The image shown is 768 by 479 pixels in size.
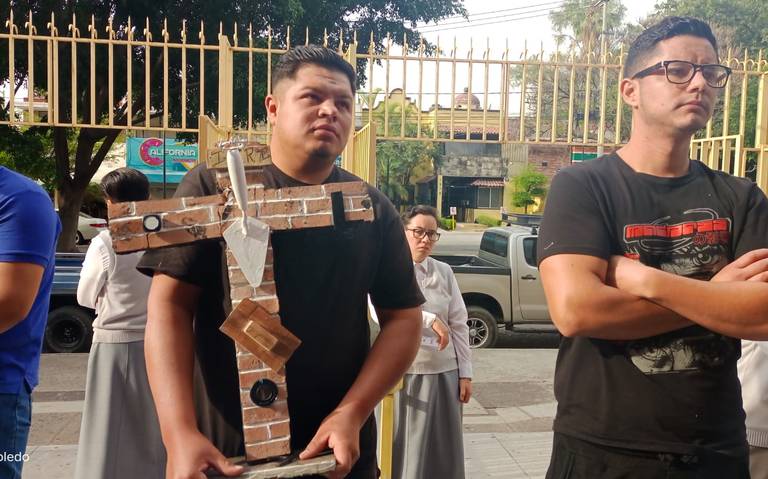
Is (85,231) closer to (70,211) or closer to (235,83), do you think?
(70,211)

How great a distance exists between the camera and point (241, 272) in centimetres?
174

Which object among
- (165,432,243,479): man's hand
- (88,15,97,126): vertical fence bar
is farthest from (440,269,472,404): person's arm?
(88,15,97,126): vertical fence bar

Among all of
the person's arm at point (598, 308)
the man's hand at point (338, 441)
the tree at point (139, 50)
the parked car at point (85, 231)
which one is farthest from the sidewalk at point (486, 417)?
the parked car at point (85, 231)

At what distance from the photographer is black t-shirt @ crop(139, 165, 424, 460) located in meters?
1.83

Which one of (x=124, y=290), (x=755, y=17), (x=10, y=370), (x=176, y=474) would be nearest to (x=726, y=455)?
(x=176, y=474)

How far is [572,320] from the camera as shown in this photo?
191 centimetres

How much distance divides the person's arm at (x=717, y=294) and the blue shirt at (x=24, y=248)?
1823 mm

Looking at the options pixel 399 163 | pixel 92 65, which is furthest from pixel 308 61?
pixel 399 163

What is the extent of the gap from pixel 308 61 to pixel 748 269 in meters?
1.31

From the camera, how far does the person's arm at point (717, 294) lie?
182 centimetres

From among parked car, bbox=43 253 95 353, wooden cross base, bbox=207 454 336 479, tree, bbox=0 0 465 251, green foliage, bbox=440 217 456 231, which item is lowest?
green foliage, bbox=440 217 456 231

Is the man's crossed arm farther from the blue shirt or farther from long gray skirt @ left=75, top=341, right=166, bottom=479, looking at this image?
long gray skirt @ left=75, top=341, right=166, bottom=479

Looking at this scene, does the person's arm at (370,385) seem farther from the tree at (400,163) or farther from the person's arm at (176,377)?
the tree at (400,163)

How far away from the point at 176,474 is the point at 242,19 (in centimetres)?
1219
